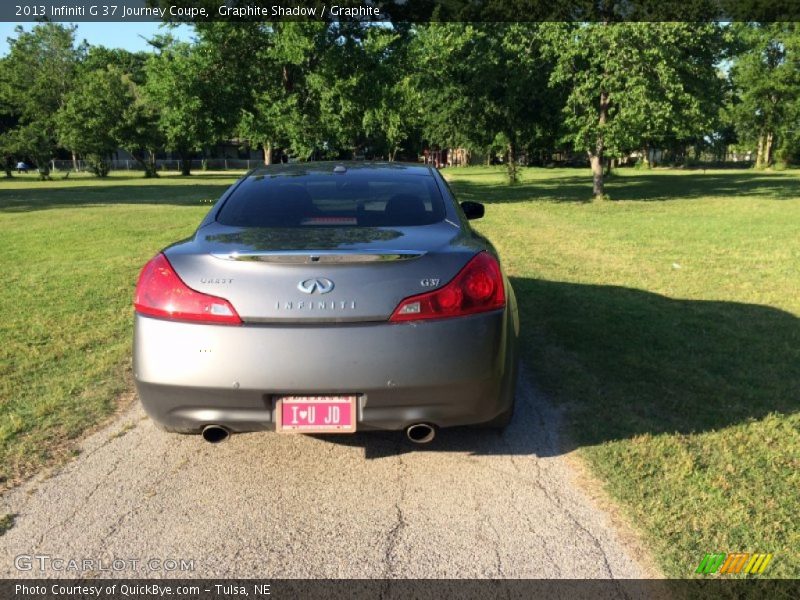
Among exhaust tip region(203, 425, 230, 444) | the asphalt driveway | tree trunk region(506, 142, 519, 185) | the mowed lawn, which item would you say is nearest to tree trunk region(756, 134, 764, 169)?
tree trunk region(506, 142, 519, 185)

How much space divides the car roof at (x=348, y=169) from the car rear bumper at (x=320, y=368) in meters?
1.69

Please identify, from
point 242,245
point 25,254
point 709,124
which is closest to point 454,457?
point 242,245

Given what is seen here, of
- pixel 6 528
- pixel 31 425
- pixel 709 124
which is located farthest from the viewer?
pixel 709 124

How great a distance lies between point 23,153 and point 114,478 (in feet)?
195

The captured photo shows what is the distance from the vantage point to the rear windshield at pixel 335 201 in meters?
3.76

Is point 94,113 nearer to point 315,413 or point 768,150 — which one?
point 315,413

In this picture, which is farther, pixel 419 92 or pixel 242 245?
pixel 419 92

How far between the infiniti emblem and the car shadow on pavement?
1.19 metres

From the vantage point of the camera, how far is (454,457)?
362 centimetres

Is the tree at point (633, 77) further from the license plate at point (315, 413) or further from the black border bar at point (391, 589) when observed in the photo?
the black border bar at point (391, 589)

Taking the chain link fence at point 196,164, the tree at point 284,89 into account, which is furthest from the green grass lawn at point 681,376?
the chain link fence at point 196,164

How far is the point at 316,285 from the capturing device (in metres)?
2.94

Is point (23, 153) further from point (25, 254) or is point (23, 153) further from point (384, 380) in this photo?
point (384, 380)

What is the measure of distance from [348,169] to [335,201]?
0.65 metres
